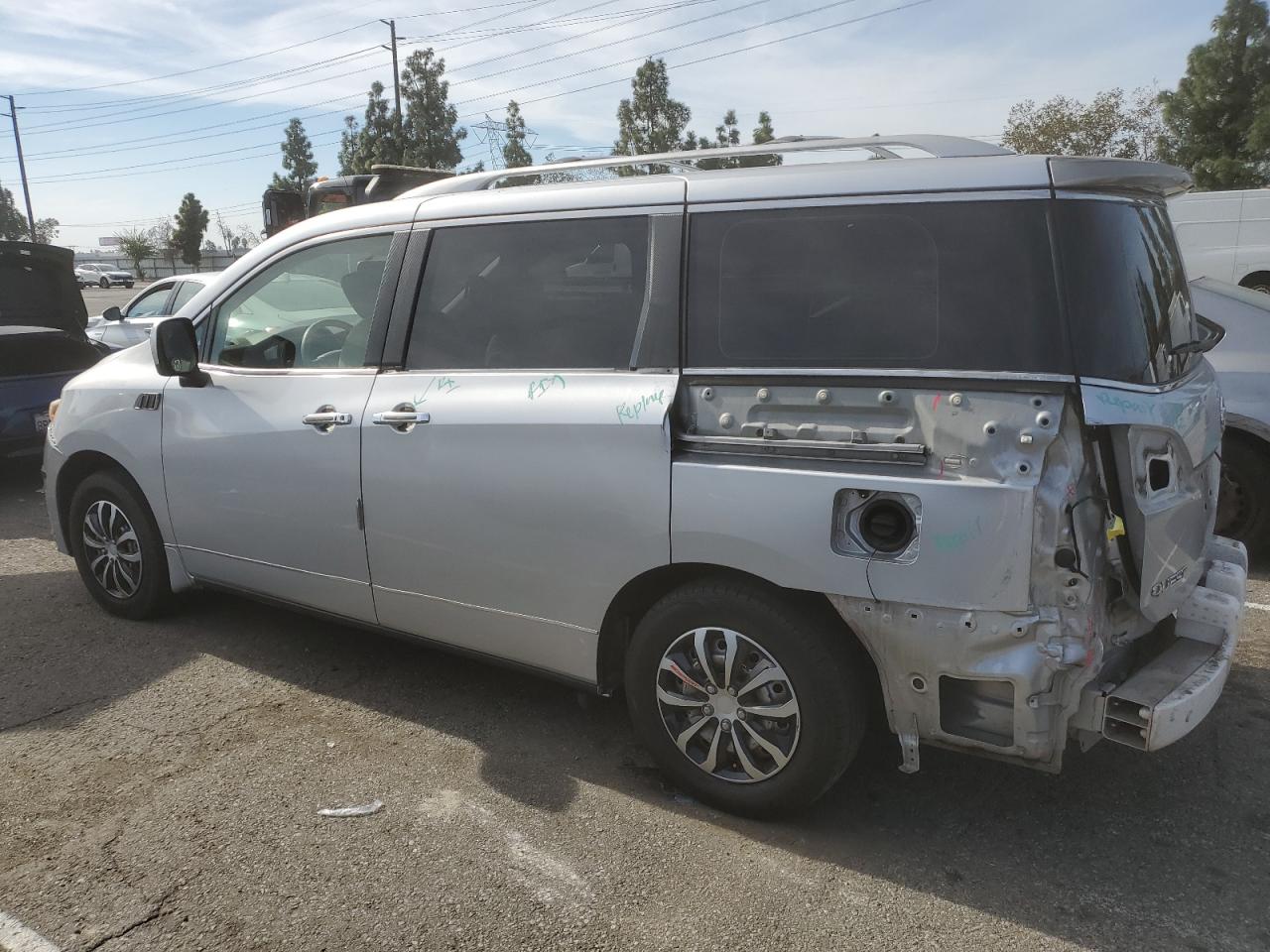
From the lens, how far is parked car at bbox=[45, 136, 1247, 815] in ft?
8.32

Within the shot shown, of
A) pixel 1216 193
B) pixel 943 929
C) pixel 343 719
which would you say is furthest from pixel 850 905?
pixel 1216 193

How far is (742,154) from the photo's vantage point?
10.6 feet

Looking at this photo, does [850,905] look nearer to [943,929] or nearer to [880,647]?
[943,929]

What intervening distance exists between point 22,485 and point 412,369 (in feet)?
21.5

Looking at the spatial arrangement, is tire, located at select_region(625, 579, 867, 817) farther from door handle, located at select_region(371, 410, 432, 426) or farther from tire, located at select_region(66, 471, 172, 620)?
tire, located at select_region(66, 471, 172, 620)

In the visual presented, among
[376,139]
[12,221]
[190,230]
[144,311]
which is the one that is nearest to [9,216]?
[12,221]

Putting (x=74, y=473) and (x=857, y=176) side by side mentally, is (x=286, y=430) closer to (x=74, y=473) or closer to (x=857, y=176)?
(x=74, y=473)

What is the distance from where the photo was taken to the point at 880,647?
2.73 metres

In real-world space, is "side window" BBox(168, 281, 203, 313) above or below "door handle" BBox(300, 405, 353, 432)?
above

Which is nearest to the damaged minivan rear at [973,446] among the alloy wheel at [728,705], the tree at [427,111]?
the alloy wheel at [728,705]

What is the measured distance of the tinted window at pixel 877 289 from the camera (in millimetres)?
2539

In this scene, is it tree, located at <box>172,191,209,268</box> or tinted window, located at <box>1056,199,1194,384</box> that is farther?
tree, located at <box>172,191,209,268</box>

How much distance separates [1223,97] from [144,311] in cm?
3187

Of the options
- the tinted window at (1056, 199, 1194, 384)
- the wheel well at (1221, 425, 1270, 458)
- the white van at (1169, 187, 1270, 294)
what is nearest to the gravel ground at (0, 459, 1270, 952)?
the tinted window at (1056, 199, 1194, 384)
